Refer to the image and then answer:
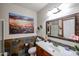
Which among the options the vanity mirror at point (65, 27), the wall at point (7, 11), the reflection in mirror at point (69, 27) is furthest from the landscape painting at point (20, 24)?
the reflection in mirror at point (69, 27)

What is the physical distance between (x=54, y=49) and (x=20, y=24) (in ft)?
1.69

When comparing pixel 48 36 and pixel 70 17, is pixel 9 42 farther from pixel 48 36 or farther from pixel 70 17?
pixel 70 17

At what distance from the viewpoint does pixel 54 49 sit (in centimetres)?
167

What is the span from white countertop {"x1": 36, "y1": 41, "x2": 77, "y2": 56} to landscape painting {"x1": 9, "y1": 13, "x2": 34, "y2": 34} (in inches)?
8.6

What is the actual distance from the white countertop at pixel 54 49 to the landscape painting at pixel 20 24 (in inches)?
8.6

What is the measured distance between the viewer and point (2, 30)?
1.68 metres

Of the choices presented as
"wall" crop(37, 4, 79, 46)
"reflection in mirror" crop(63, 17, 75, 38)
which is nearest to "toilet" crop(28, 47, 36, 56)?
"wall" crop(37, 4, 79, 46)

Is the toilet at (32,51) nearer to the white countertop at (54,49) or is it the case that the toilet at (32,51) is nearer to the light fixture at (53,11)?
the white countertop at (54,49)

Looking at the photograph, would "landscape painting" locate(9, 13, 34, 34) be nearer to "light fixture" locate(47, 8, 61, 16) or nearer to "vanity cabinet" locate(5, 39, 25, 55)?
"vanity cabinet" locate(5, 39, 25, 55)

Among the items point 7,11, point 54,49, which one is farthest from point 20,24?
point 54,49

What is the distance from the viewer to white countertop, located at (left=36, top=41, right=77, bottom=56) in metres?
1.63

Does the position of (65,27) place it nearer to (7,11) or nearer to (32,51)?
(32,51)

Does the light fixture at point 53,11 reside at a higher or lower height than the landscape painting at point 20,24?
higher

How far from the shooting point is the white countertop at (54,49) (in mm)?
1634
